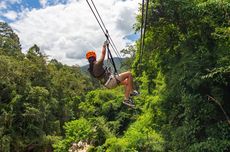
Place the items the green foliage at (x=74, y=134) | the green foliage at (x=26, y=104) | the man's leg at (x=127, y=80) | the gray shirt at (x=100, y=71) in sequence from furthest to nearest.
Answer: the green foliage at (x=26, y=104) < the green foliage at (x=74, y=134) < the man's leg at (x=127, y=80) < the gray shirt at (x=100, y=71)

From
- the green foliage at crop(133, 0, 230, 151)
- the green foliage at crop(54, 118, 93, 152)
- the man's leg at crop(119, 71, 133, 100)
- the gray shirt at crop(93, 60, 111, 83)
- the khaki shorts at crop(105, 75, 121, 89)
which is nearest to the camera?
the gray shirt at crop(93, 60, 111, 83)

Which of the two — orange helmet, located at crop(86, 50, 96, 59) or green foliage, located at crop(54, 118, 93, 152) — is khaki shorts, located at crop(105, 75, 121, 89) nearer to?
orange helmet, located at crop(86, 50, 96, 59)

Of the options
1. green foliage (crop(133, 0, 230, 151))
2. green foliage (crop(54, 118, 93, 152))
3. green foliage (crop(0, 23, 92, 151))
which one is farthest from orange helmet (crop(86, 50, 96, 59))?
green foliage (crop(0, 23, 92, 151))

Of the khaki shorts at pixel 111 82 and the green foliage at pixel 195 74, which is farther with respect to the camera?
the green foliage at pixel 195 74

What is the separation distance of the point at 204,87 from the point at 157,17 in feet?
10.9

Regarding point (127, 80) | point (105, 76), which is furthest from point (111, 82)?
point (127, 80)

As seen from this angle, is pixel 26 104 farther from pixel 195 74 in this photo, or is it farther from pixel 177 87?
pixel 195 74

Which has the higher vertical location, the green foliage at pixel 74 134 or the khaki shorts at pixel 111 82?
the khaki shorts at pixel 111 82

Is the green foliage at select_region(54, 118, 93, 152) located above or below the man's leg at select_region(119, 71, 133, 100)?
below

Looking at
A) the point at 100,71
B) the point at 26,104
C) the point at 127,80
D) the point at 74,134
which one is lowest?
the point at 74,134

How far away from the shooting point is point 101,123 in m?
22.5

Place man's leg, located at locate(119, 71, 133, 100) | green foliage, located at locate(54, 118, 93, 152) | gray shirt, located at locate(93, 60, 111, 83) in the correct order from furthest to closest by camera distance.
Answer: green foliage, located at locate(54, 118, 93, 152) < man's leg, located at locate(119, 71, 133, 100) < gray shirt, located at locate(93, 60, 111, 83)

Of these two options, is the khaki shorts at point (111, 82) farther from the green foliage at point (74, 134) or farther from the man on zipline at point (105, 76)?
the green foliage at point (74, 134)

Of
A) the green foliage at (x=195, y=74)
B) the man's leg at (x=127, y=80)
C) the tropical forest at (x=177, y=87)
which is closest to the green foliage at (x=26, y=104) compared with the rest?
the tropical forest at (x=177, y=87)
